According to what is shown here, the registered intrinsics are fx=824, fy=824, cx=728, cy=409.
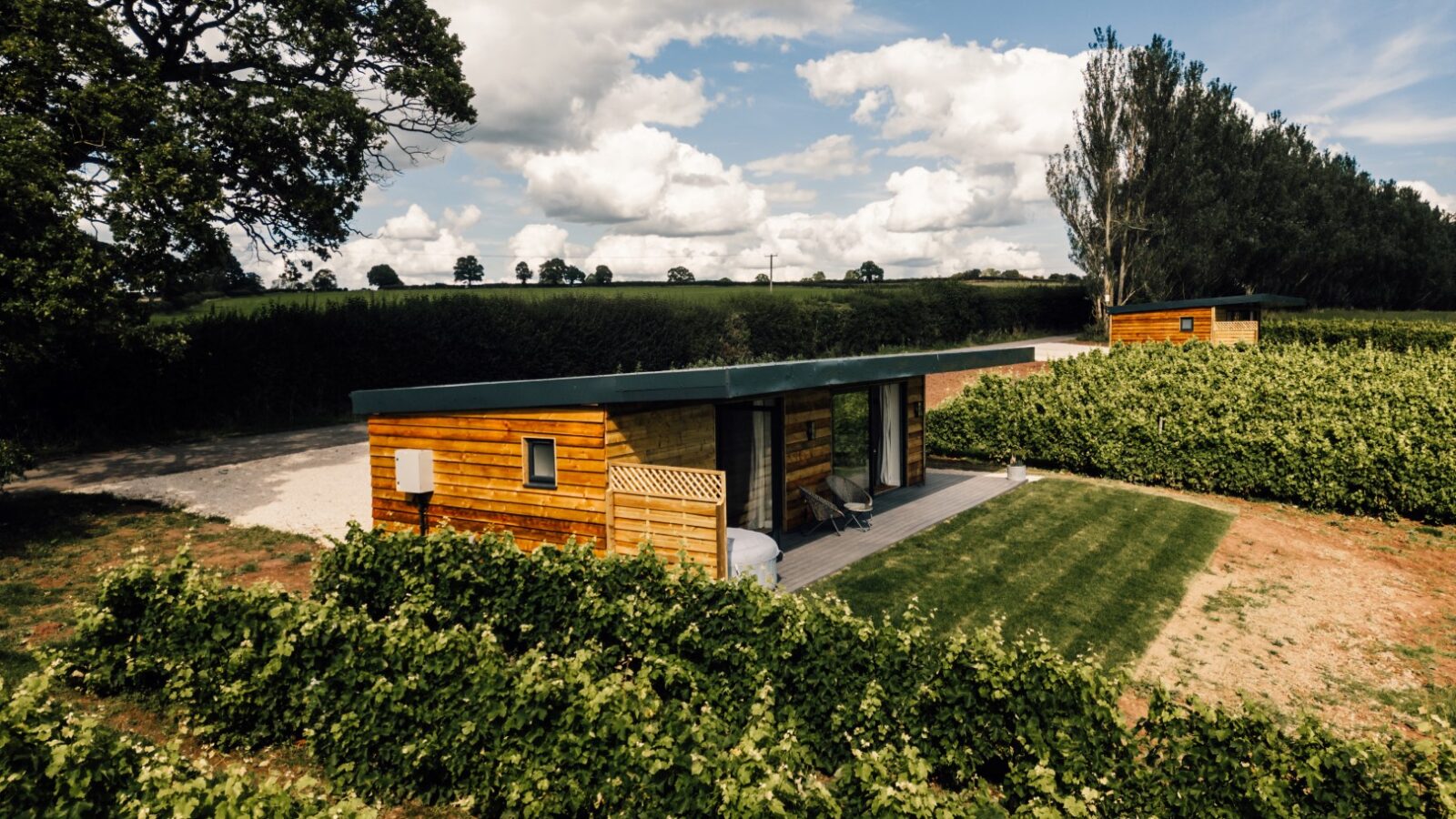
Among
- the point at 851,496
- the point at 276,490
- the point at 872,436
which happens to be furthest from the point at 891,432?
the point at 276,490

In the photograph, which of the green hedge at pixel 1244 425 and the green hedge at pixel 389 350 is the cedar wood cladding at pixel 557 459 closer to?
the green hedge at pixel 389 350

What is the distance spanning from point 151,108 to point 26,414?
8828mm

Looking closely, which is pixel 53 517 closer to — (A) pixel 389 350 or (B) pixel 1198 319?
(A) pixel 389 350

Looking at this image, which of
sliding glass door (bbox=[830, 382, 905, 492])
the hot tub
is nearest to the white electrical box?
the hot tub

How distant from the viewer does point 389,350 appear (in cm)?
2581

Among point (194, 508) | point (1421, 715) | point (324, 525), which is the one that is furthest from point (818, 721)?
point (194, 508)

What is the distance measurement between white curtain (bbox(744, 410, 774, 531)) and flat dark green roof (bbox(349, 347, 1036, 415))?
6.05 feet

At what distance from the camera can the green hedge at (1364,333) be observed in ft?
97.8

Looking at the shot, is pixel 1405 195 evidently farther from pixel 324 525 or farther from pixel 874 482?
pixel 324 525

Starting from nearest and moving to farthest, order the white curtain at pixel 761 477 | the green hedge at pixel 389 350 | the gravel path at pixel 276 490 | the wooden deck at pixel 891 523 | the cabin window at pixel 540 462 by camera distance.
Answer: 1. the cabin window at pixel 540 462
2. the wooden deck at pixel 891 523
3. the white curtain at pixel 761 477
4. the gravel path at pixel 276 490
5. the green hedge at pixel 389 350

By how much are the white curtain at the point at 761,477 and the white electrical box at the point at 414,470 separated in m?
4.60

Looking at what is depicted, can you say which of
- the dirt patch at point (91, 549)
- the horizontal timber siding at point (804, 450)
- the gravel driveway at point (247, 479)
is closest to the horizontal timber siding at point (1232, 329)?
the horizontal timber siding at point (804, 450)

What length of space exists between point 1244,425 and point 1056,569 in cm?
727

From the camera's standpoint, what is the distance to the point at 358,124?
1898cm
